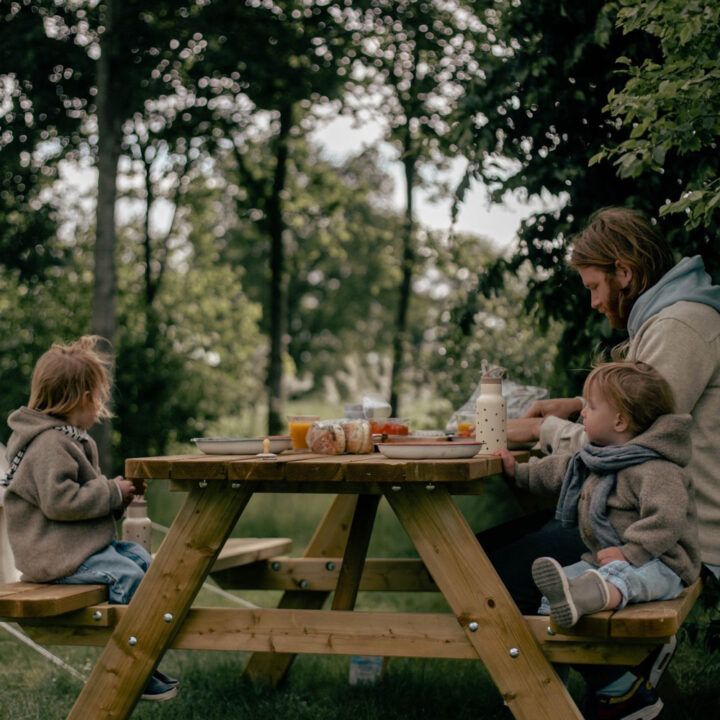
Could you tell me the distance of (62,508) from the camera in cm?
315

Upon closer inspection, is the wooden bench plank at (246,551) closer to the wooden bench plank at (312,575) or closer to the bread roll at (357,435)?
the wooden bench plank at (312,575)

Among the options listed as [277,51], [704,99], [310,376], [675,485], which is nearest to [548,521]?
[675,485]

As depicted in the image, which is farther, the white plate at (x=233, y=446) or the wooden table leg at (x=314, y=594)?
the wooden table leg at (x=314, y=594)

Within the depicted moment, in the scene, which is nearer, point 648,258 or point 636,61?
point 648,258

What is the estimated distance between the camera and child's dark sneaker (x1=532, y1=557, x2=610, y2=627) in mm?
2516

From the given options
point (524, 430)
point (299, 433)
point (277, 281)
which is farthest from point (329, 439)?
point (277, 281)

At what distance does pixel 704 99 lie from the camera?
3.14m

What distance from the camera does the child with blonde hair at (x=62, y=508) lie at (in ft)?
10.5

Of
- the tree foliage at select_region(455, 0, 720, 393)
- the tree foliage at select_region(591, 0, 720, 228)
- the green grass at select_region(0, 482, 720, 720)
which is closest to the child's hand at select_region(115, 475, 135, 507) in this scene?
the green grass at select_region(0, 482, 720, 720)

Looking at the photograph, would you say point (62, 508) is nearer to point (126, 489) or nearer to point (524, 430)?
point (126, 489)

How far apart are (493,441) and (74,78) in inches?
327

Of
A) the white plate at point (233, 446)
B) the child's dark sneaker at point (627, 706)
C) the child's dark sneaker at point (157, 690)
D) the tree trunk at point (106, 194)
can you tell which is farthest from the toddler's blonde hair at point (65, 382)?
the tree trunk at point (106, 194)

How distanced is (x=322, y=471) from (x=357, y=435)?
54 centimetres

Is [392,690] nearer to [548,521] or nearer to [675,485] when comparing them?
[548,521]
